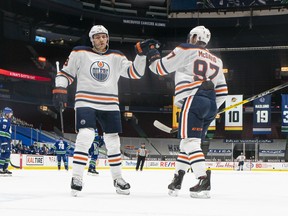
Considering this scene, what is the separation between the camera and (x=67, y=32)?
34500 millimetres

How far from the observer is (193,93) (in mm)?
4824

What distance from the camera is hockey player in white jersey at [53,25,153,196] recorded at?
4.88m

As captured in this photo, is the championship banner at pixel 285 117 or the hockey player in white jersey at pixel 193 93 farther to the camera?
the championship banner at pixel 285 117

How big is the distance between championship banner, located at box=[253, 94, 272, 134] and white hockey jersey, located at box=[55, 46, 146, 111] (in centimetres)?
2025

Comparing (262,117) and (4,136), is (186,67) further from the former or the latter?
(262,117)

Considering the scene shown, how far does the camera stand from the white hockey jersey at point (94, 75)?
16.4ft

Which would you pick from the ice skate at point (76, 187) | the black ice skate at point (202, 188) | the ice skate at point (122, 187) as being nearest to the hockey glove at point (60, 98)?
the ice skate at point (76, 187)

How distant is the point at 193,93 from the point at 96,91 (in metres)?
1.09

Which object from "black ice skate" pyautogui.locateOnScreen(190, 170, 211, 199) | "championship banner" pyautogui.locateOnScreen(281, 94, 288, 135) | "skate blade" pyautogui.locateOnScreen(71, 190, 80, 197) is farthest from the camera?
"championship banner" pyautogui.locateOnScreen(281, 94, 288, 135)

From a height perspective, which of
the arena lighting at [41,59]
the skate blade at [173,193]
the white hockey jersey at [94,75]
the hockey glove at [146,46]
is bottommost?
the skate blade at [173,193]

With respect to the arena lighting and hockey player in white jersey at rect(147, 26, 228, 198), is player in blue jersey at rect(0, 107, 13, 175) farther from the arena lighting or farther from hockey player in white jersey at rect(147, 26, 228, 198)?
the arena lighting

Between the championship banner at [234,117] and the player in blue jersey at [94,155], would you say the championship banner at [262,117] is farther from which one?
the player in blue jersey at [94,155]

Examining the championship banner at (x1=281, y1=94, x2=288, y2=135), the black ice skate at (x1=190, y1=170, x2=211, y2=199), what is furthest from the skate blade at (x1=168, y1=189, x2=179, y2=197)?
the championship banner at (x1=281, y1=94, x2=288, y2=135)

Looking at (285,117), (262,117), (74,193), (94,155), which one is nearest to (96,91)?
(74,193)
